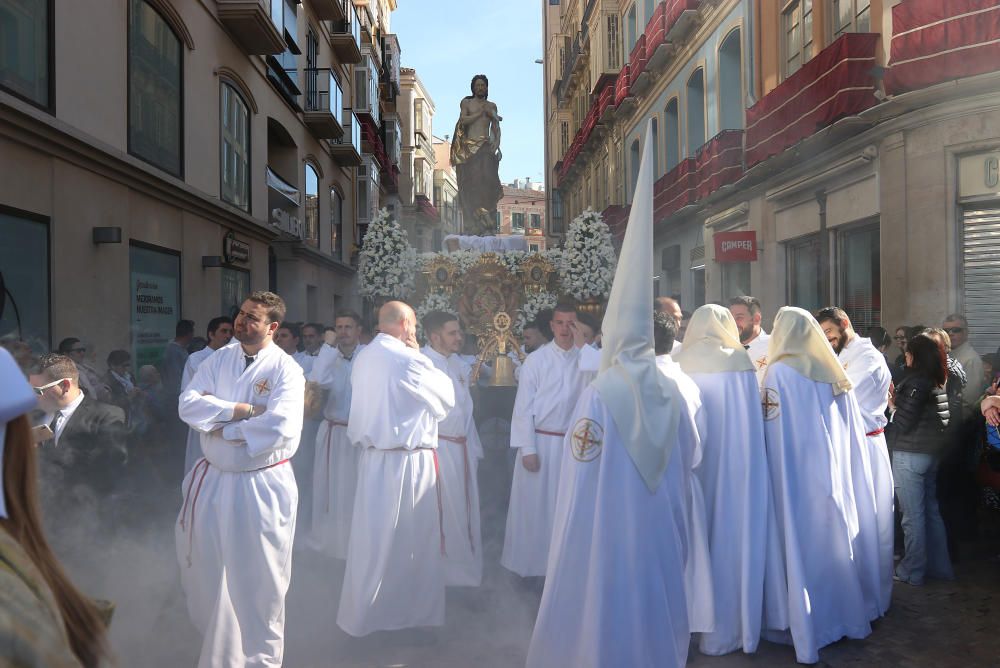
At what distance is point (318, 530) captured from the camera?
689 centimetres

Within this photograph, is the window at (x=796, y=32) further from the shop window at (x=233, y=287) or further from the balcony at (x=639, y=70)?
the shop window at (x=233, y=287)

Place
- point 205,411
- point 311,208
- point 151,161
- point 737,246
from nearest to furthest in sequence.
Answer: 1. point 205,411
2. point 151,161
3. point 737,246
4. point 311,208

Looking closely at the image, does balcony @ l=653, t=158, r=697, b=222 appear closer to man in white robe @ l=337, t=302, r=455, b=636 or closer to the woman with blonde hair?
man in white robe @ l=337, t=302, r=455, b=636

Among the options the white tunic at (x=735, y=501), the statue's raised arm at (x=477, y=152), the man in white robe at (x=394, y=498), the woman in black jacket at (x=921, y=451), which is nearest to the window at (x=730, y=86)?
the statue's raised arm at (x=477, y=152)

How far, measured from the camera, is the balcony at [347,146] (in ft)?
81.7

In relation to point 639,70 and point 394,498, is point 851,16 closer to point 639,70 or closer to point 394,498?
point 394,498

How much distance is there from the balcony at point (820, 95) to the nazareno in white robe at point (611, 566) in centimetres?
828

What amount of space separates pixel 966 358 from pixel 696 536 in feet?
15.1

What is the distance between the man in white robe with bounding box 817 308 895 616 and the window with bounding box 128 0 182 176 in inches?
346

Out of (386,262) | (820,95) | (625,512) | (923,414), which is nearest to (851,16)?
(820,95)

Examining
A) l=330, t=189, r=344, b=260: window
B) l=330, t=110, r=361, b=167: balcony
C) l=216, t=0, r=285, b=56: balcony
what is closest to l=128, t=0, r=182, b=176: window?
l=216, t=0, r=285, b=56: balcony

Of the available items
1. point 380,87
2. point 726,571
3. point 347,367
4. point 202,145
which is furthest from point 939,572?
point 380,87

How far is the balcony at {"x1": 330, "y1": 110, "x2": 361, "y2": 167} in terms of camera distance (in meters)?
24.9

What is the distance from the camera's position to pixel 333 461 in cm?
685
